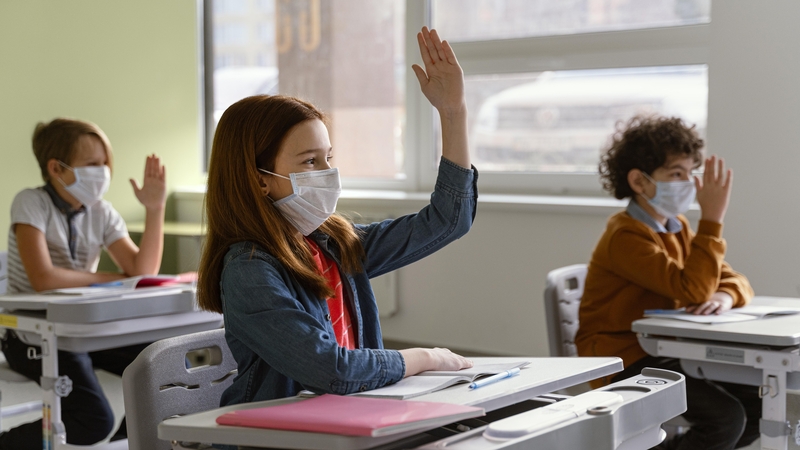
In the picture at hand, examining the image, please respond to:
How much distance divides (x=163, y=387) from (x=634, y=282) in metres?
1.39

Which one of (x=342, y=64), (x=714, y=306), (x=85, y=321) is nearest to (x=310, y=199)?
(x=85, y=321)

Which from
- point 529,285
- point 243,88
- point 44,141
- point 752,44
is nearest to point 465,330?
point 529,285

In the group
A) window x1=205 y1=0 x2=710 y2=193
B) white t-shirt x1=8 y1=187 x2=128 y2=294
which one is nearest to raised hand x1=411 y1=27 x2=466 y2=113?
white t-shirt x1=8 y1=187 x2=128 y2=294

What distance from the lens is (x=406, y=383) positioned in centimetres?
125

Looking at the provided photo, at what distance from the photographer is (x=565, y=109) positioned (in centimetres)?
376

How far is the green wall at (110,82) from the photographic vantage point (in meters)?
4.09

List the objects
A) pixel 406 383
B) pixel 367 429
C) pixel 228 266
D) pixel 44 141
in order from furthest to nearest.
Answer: pixel 44 141 < pixel 228 266 < pixel 406 383 < pixel 367 429

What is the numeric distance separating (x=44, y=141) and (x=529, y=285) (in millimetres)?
1967

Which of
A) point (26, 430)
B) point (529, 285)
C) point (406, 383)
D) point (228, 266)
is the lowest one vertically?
point (26, 430)

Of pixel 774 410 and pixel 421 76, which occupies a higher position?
pixel 421 76

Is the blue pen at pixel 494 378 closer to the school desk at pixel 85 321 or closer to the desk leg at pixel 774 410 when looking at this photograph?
the desk leg at pixel 774 410

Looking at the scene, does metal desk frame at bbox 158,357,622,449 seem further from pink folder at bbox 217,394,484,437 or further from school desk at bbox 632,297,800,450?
school desk at bbox 632,297,800,450

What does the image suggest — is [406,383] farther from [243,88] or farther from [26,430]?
[243,88]

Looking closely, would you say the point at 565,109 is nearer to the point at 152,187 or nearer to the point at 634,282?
the point at 634,282
